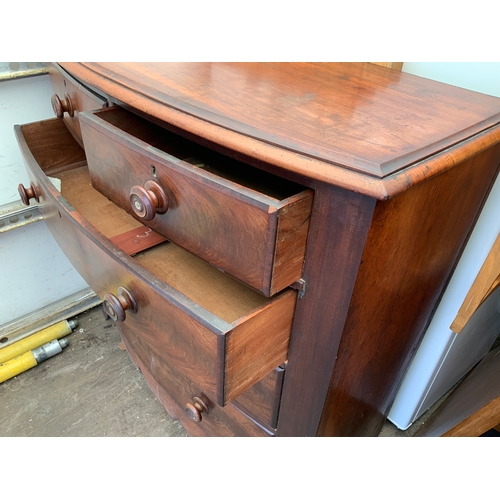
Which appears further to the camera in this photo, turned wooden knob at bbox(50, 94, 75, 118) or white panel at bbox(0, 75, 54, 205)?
white panel at bbox(0, 75, 54, 205)

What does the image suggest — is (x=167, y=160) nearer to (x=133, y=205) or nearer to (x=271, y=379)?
(x=133, y=205)

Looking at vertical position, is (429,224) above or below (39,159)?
above

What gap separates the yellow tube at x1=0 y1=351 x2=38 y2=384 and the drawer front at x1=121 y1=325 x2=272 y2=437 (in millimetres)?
280

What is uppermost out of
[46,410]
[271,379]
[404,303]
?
[404,303]

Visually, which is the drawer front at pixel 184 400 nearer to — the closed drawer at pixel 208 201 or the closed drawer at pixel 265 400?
the closed drawer at pixel 265 400

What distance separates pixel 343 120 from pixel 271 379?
1.18 ft

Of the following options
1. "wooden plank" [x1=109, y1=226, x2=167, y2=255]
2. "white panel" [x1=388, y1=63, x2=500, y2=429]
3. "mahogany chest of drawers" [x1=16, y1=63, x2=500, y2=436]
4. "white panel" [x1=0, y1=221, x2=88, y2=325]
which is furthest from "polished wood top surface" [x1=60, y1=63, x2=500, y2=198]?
"white panel" [x1=0, y1=221, x2=88, y2=325]

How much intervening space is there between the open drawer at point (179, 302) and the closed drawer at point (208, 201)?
53 mm

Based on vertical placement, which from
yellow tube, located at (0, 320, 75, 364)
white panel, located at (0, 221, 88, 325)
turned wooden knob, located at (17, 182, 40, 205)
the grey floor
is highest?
turned wooden knob, located at (17, 182, 40, 205)

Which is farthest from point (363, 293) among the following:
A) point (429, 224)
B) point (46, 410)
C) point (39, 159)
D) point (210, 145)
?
point (46, 410)

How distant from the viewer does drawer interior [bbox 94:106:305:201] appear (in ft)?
1.76

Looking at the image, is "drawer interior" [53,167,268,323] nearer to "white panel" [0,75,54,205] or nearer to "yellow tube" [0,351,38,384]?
"white panel" [0,75,54,205]

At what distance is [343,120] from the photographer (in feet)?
1.48

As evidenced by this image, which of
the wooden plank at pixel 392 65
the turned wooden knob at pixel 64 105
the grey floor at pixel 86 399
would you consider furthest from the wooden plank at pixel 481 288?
the turned wooden knob at pixel 64 105
